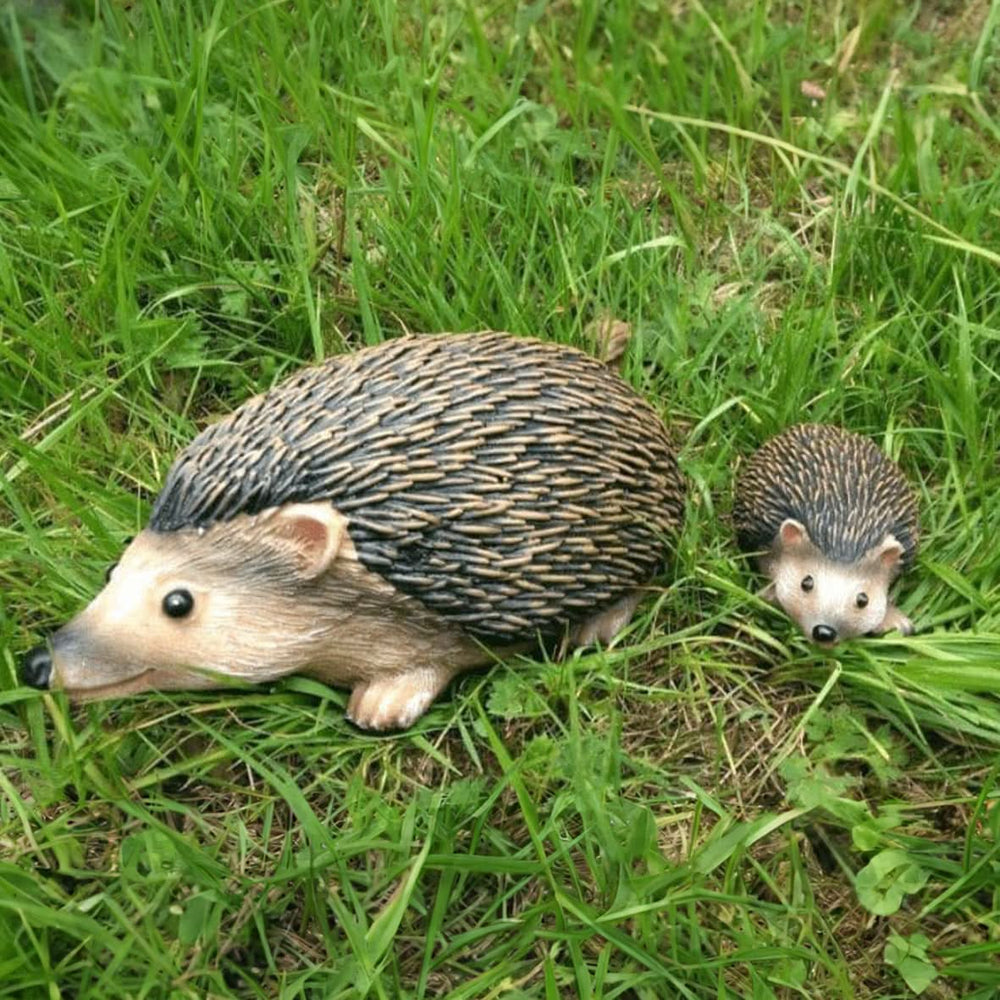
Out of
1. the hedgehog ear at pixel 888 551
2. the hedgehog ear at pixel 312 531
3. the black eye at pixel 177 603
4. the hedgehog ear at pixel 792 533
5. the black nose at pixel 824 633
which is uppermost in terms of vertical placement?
the hedgehog ear at pixel 312 531

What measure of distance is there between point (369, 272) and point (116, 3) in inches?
63.0

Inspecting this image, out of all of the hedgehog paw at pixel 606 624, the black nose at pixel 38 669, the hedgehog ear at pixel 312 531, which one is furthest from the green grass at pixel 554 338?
the hedgehog ear at pixel 312 531

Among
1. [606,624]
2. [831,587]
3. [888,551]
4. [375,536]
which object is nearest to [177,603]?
[375,536]

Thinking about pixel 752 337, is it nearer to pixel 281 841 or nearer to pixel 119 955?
pixel 281 841

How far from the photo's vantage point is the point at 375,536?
300cm

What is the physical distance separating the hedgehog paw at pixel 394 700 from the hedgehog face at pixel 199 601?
0.36 m

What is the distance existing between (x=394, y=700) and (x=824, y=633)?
1235 mm

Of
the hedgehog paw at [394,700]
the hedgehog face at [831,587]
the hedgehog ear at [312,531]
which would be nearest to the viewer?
the hedgehog ear at [312,531]

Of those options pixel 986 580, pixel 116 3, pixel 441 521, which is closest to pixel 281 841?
pixel 441 521

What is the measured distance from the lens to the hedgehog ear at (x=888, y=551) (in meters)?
3.45

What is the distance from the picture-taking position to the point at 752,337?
4051 mm

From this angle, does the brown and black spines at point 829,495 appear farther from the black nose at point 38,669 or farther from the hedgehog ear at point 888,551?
the black nose at point 38,669

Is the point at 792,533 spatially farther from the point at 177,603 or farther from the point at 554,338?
the point at 177,603

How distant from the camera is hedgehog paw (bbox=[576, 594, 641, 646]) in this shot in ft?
11.4
